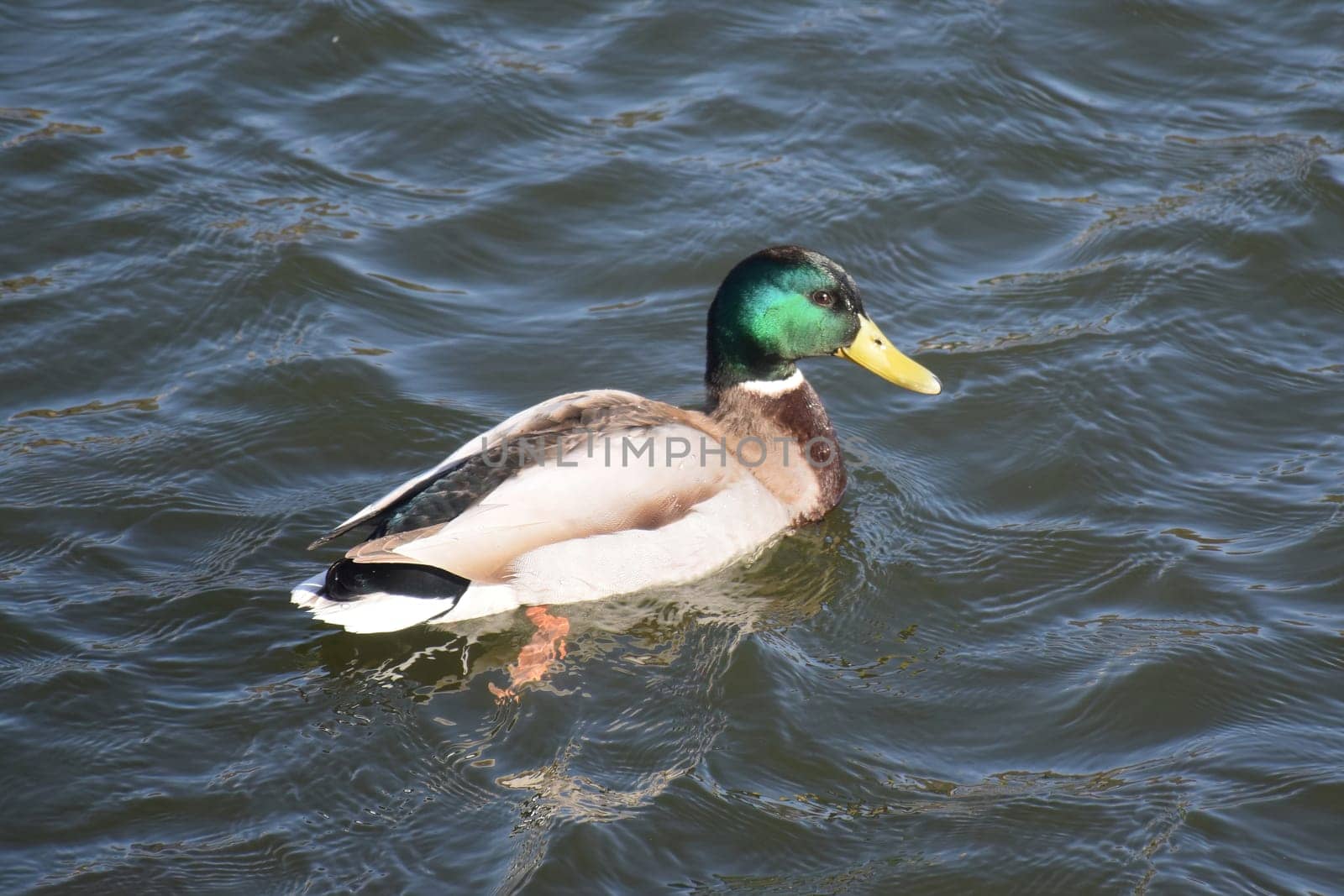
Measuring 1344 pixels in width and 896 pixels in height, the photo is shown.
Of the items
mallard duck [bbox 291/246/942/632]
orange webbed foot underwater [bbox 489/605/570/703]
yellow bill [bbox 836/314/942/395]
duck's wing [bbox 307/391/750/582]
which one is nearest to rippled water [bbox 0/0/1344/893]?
orange webbed foot underwater [bbox 489/605/570/703]

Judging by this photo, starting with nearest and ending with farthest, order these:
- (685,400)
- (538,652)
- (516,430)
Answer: (538,652), (516,430), (685,400)

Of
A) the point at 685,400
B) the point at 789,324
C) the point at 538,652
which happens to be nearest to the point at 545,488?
the point at 538,652

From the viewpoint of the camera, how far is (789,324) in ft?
22.6

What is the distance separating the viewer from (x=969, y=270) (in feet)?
28.4

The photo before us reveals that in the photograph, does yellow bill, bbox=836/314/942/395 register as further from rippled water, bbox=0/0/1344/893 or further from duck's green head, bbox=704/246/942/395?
rippled water, bbox=0/0/1344/893

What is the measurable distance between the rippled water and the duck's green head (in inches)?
26.1

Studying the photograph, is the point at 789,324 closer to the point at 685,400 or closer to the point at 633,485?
the point at 685,400

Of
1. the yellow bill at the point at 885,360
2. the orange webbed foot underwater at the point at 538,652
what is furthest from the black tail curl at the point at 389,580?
the yellow bill at the point at 885,360

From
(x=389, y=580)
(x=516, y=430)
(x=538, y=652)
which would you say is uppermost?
(x=516, y=430)

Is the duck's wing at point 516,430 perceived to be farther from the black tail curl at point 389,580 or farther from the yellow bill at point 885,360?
the yellow bill at point 885,360

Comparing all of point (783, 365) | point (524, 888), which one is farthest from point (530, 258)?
point (524, 888)

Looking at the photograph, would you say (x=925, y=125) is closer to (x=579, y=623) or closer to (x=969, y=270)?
(x=969, y=270)

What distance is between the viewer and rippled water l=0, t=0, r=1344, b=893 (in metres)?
5.03

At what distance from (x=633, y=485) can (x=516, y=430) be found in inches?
22.5
